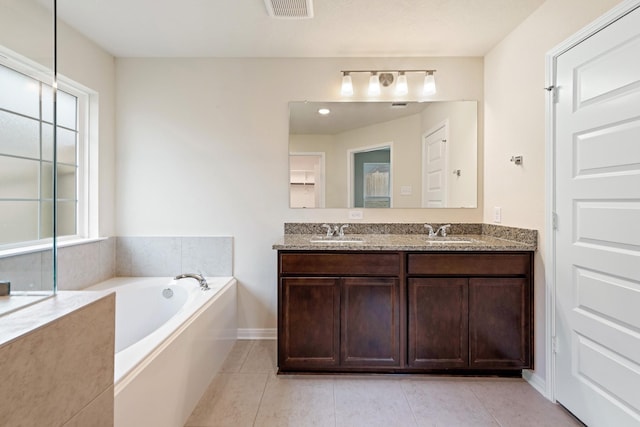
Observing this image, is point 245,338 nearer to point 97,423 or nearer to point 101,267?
point 101,267

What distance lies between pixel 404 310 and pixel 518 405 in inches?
Answer: 31.0

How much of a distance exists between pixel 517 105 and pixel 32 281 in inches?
105

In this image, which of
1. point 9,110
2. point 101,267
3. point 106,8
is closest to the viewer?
point 9,110

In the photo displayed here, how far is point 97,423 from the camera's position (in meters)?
0.96

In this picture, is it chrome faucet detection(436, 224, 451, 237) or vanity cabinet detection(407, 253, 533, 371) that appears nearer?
vanity cabinet detection(407, 253, 533, 371)

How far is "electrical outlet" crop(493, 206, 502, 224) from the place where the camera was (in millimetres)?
2393

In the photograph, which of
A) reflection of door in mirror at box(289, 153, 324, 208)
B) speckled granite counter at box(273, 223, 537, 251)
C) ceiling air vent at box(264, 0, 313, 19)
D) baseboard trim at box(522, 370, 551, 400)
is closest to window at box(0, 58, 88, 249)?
speckled granite counter at box(273, 223, 537, 251)

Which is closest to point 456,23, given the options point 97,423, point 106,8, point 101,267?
point 106,8

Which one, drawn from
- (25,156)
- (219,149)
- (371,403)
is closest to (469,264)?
(371,403)

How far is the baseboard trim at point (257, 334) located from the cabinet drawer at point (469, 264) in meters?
1.34

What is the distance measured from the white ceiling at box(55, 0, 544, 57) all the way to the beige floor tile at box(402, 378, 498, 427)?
2.37 metres

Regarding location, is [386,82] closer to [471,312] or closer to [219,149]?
[219,149]

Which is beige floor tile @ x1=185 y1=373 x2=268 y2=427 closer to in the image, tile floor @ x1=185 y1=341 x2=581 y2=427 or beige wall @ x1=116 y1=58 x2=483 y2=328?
tile floor @ x1=185 y1=341 x2=581 y2=427

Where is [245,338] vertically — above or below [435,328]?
below
